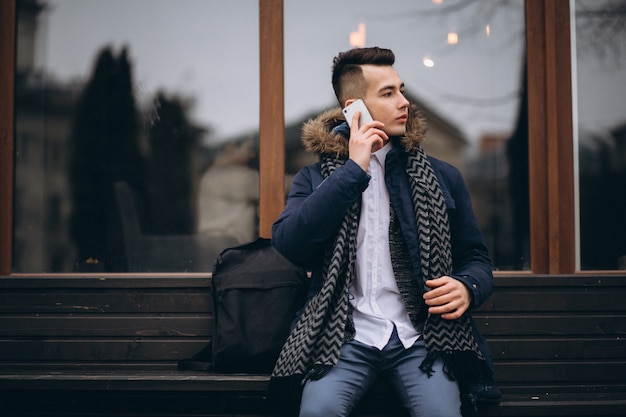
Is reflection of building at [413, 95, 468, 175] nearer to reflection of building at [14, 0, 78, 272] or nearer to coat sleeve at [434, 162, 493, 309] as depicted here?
coat sleeve at [434, 162, 493, 309]

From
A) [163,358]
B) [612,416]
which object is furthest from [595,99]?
[163,358]

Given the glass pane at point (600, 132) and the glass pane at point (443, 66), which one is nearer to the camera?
the glass pane at point (600, 132)

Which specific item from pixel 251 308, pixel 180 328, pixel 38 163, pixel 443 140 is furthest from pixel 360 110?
pixel 38 163

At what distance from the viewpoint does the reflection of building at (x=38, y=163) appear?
3975mm

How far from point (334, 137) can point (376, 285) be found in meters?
0.70

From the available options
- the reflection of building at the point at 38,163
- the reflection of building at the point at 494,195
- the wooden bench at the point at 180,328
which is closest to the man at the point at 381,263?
the wooden bench at the point at 180,328

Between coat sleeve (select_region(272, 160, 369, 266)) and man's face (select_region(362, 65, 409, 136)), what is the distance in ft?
1.10

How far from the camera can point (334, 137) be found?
9.97 ft

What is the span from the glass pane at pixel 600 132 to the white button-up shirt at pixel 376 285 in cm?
155

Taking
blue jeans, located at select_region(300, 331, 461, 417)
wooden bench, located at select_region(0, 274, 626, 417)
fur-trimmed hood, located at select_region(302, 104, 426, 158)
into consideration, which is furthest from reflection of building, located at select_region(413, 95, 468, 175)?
blue jeans, located at select_region(300, 331, 461, 417)

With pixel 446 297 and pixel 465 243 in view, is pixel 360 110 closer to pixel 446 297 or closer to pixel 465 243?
pixel 465 243

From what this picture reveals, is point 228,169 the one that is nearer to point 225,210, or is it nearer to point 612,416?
point 225,210

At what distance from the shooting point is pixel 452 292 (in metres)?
2.73

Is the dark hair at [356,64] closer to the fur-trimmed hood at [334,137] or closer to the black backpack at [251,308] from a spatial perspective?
the fur-trimmed hood at [334,137]
